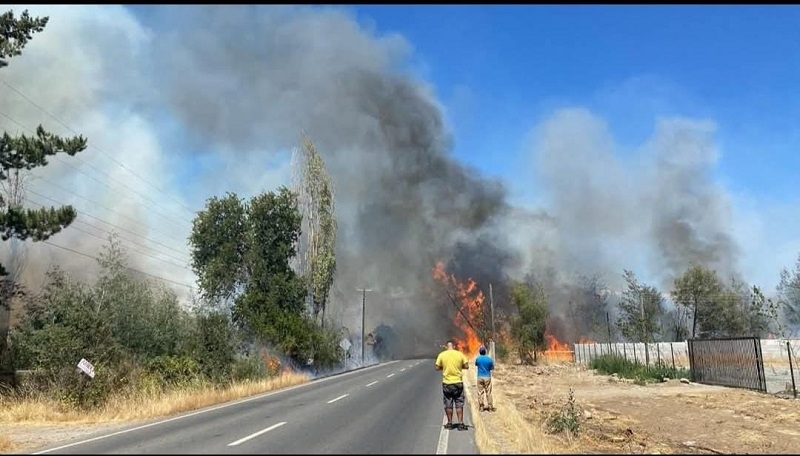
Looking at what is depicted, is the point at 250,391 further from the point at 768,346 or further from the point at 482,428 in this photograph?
the point at 768,346

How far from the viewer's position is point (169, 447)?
9844 mm

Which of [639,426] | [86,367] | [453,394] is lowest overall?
[639,426]

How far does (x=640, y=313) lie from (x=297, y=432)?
146 feet

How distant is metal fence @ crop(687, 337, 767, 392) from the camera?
2256 cm

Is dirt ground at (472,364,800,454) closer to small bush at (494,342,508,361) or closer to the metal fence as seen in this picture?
the metal fence

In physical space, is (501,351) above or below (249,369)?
below

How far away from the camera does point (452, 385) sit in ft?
39.9

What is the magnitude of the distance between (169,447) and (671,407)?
17.8m

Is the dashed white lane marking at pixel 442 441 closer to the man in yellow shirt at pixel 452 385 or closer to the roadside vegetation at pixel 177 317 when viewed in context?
the man in yellow shirt at pixel 452 385

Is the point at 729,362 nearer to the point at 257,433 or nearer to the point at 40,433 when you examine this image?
the point at 257,433

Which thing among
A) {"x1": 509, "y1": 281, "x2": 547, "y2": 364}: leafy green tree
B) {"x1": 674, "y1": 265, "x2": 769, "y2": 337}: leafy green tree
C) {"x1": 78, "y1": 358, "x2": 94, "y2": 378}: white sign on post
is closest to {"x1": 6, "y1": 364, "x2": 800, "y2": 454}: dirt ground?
{"x1": 78, "y1": 358, "x2": 94, "y2": 378}: white sign on post

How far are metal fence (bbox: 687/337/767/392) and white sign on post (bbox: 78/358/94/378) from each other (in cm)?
2438

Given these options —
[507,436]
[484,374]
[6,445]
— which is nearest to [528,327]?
[484,374]

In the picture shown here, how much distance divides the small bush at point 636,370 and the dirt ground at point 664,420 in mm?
3531
